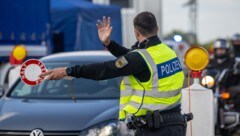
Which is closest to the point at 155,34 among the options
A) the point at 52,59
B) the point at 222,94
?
the point at 52,59

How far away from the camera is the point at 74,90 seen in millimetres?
7355

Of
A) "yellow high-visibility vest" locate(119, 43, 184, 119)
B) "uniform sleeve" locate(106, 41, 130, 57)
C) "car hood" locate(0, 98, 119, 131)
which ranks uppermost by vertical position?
"uniform sleeve" locate(106, 41, 130, 57)

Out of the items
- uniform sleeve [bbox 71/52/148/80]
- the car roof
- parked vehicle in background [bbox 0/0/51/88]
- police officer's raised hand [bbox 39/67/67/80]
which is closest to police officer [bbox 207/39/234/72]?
the car roof

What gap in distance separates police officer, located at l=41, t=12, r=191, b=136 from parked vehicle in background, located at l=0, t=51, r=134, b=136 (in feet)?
1.95

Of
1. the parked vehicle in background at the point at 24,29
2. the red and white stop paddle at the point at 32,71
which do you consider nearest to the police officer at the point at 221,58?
the parked vehicle in background at the point at 24,29

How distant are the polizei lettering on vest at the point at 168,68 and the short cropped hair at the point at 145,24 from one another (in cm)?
26

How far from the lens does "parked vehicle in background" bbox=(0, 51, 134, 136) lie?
6.24 meters

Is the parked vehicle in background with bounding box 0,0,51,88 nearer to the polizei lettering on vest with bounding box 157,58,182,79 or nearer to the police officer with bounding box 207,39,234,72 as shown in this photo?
A: the police officer with bounding box 207,39,234,72

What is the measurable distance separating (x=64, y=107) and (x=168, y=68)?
205 cm

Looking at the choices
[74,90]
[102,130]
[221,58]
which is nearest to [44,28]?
[221,58]

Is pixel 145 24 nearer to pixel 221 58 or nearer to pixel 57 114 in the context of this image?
pixel 57 114

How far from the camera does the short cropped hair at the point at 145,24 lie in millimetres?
4918

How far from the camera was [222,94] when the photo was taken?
997cm

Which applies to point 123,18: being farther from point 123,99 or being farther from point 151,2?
point 123,99
